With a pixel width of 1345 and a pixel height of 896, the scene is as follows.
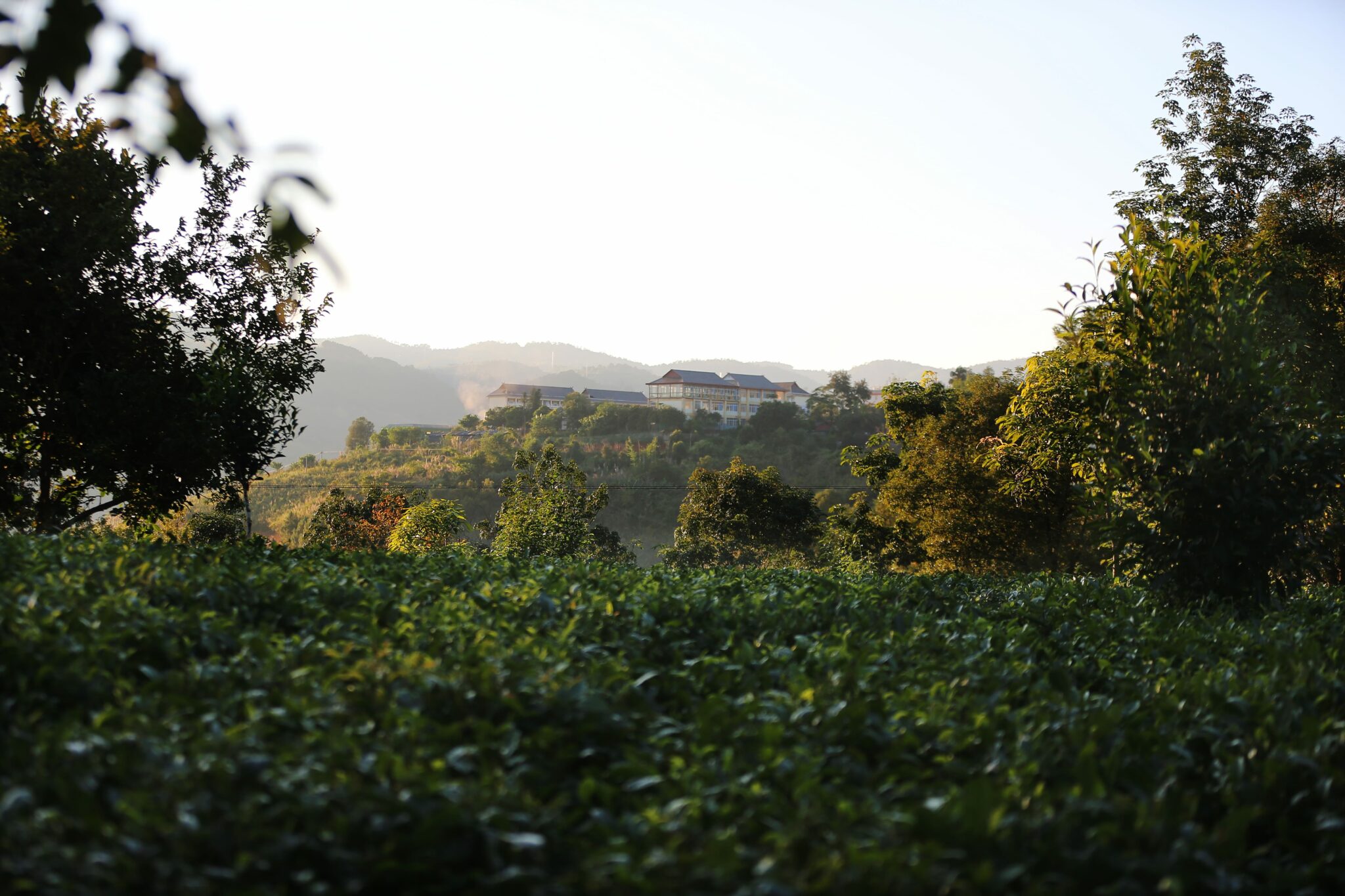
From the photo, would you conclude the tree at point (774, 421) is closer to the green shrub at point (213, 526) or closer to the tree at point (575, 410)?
the tree at point (575, 410)

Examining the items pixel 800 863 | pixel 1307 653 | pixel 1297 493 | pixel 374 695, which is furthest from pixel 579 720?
pixel 1297 493

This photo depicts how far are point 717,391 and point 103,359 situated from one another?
311ft

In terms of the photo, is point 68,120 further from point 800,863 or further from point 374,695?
point 800,863

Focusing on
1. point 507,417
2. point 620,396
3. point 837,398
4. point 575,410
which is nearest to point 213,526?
point 837,398

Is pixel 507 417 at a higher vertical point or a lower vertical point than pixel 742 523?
→ higher

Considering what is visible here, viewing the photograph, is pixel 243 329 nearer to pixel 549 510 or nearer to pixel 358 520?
pixel 549 510

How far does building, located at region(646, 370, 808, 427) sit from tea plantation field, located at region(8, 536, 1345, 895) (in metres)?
95.1

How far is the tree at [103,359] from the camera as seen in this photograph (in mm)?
10391

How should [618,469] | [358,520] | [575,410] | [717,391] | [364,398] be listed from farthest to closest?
[364,398]
[717,391]
[575,410]
[618,469]
[358,520]

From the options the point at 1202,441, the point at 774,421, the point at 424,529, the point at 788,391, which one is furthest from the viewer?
the point at 788,391

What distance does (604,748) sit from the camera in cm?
276

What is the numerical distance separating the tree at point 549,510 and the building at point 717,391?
78486 millimetres

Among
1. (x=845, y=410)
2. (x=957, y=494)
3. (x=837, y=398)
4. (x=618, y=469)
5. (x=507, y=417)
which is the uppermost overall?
(x=837, y=398)

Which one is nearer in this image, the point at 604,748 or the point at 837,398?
the point at 604,748
